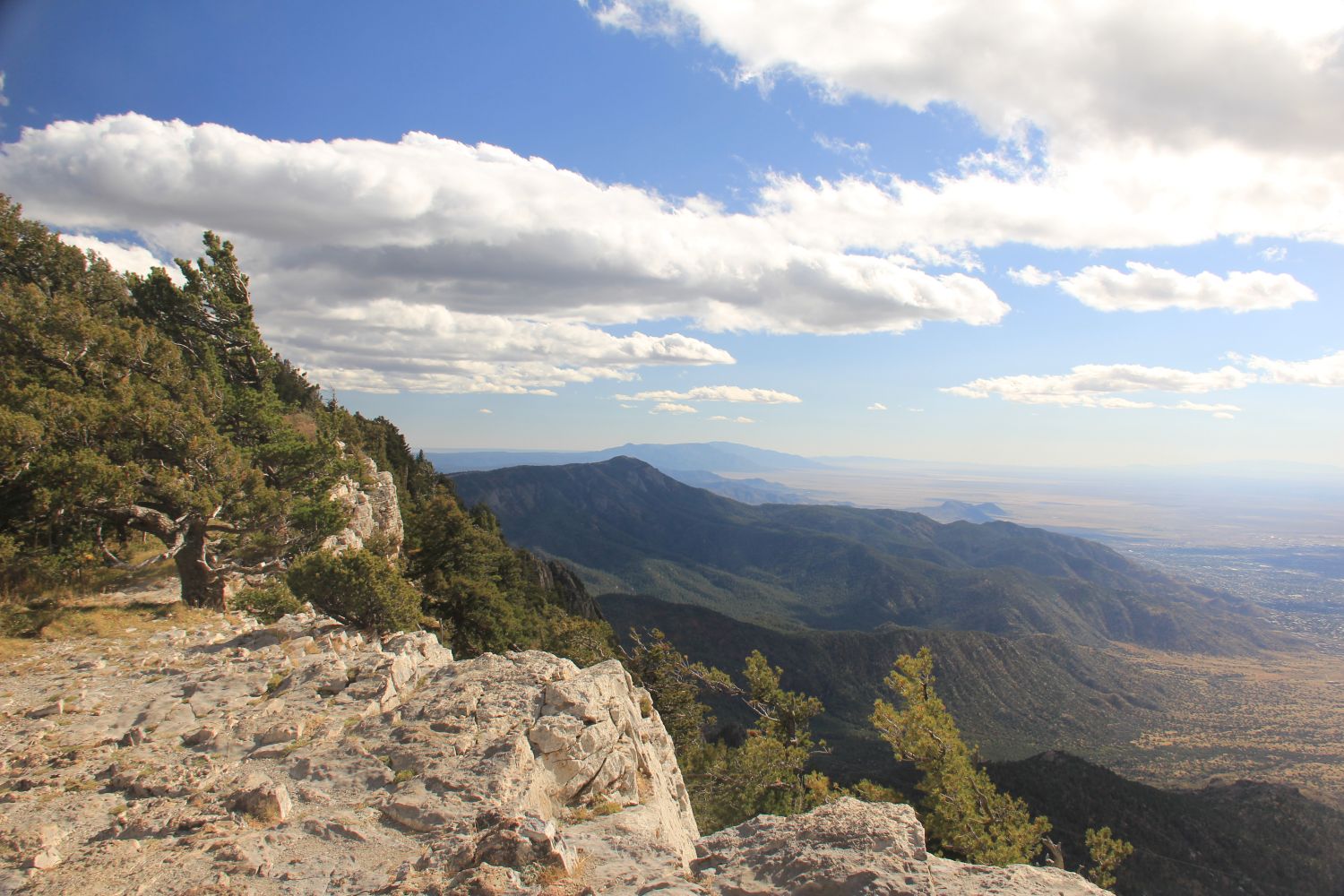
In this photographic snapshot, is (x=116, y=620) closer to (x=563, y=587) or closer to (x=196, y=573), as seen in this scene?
(x=196, y=573)

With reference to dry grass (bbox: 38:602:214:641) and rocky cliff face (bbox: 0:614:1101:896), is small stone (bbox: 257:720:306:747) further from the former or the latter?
dry grass (bbox: 38:602:214:641)

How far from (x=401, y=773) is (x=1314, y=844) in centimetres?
8044

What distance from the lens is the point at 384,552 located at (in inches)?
1264

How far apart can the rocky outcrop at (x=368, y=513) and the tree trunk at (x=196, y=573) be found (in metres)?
6.66

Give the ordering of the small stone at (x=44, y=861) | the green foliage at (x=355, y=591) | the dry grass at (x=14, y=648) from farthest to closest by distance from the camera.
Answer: the green foliage at (x=355, y=591) < the dry grass at (x=14, y=648) < the small stone at (x=44, y=861)

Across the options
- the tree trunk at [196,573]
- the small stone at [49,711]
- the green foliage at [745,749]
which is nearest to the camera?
the small stone at [49,711]

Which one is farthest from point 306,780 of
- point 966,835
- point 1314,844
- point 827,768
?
point 1314,844

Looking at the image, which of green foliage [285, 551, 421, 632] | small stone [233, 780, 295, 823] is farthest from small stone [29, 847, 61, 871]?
green foliage [285, 551, 421, 632]

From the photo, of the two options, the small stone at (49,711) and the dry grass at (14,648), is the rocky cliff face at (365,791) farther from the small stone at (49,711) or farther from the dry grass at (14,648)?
the dry grass at (14,648)

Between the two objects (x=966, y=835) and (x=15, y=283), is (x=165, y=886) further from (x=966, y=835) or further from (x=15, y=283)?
(x=15, y=283)

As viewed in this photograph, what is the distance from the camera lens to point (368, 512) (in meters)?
35.5

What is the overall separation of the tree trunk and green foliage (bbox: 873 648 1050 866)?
23.4 m

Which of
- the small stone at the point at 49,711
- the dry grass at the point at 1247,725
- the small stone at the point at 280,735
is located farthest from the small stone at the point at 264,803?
the dry grass at the point at 1247,725

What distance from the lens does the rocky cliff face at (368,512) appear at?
30031 millimetres
